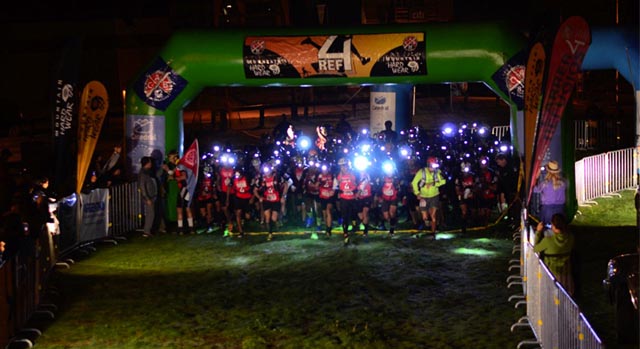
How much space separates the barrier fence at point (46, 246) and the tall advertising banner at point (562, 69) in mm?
6936

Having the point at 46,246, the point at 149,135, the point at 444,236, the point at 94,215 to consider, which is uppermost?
the point at 149,135

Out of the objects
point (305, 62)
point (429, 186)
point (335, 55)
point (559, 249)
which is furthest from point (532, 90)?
point (305, 62)

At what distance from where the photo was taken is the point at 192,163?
1748 cm

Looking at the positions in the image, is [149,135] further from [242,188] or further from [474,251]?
[474,251]

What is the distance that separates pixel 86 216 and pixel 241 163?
348cm

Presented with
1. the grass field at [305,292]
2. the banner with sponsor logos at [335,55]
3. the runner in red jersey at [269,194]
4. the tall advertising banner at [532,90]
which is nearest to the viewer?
Result: the grass field at [305,292]

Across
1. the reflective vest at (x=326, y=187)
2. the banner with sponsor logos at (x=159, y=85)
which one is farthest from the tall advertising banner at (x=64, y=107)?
the reflective vest at (x=326, y=187)

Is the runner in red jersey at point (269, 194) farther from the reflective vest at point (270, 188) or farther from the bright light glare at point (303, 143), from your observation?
the bright light glare at point (303, 143)

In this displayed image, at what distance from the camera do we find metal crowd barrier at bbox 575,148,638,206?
2041cm

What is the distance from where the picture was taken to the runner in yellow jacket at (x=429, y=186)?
55.5 feet

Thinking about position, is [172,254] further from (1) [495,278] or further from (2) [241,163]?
(1) [495,278]

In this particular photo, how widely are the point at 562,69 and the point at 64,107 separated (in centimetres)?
956

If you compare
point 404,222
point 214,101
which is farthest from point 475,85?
point 404,222

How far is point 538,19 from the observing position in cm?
1277
